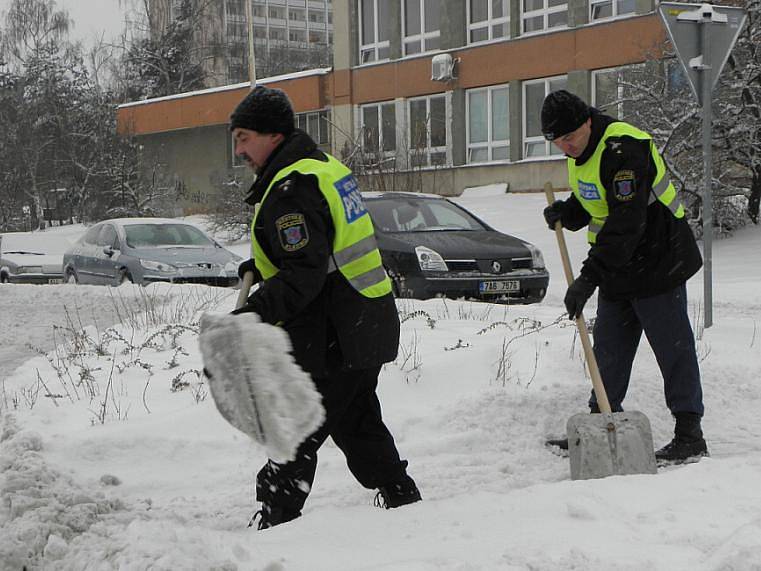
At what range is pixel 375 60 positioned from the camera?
30953mm

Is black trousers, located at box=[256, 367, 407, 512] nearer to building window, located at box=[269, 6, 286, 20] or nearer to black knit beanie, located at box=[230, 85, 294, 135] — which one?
black knit beanie, located at box=[230, 85, 294, 135]

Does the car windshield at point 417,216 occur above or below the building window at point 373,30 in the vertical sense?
below

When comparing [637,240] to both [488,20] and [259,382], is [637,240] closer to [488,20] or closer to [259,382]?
[259,382]

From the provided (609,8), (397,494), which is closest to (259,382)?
(397,494)

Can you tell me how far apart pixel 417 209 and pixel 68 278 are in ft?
22.5

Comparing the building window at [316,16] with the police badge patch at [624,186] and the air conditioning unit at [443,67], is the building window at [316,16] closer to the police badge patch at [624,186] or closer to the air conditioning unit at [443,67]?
the air conditioning unit at [443,67]

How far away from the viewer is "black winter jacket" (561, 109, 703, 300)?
4.68 m

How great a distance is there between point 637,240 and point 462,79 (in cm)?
2414

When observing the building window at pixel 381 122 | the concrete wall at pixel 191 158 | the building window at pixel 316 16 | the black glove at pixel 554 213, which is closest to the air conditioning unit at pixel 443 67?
the building window at pixel 381 122

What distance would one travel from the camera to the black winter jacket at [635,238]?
15.4 ft

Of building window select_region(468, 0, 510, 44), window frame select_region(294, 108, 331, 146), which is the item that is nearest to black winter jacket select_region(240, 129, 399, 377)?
building window select_region(468, 0, 510, 44)

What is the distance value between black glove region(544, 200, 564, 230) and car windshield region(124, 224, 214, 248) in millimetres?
9626

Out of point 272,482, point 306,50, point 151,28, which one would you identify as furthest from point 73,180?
point 272,482

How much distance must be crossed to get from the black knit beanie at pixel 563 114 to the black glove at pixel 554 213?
46 cm
